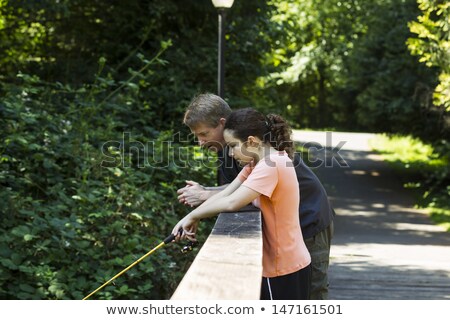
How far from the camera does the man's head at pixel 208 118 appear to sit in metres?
4.55

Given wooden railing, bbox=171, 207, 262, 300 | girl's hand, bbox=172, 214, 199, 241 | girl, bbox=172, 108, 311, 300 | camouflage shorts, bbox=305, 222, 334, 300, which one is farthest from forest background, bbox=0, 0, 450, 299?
wooden railing, bbox=171, 207, 262, 300

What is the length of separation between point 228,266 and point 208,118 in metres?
1.83

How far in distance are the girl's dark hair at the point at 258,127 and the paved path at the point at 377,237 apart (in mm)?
4010

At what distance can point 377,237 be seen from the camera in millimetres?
15062

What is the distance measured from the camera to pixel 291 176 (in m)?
3.83

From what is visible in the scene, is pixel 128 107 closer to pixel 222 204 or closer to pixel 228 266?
pixel 222 204

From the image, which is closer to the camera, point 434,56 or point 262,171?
point 262,171

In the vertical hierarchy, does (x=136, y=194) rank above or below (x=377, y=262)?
above

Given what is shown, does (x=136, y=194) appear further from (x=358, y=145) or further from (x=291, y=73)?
(x=291, y=73)

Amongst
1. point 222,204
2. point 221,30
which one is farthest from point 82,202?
point 222,204

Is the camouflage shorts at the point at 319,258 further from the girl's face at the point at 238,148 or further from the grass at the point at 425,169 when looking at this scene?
the grass at the point at 425,169

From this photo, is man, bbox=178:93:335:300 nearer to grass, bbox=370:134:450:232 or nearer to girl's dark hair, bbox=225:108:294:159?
girl's dark hair, bbox=225:108:294:159

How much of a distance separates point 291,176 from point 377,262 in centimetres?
679
